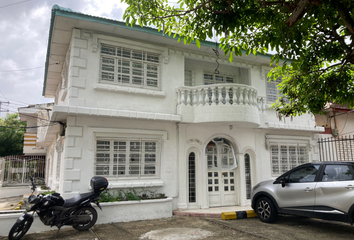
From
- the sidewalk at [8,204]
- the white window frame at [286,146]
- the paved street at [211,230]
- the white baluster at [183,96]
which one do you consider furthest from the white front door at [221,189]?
the sidewalk at [8,204]

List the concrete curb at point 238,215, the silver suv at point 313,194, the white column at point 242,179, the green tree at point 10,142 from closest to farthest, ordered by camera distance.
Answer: the silver suv at point 313,194
the concrete curb at point 238,215
the white column at point 242,179
the green tree at point 10,142

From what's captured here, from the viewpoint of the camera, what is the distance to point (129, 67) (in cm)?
922

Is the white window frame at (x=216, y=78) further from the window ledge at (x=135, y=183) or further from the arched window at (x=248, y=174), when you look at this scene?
the window ledge at (x=135, y=183)

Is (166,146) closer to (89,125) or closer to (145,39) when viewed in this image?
(89,125)

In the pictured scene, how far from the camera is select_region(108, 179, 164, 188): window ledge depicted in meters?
8.23

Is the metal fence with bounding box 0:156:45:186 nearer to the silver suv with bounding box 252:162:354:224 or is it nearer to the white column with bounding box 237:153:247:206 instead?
the white column with bounding box 237:153:247:206

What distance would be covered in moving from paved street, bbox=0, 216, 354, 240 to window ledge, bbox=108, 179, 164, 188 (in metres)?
1.15

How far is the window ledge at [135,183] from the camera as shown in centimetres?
823

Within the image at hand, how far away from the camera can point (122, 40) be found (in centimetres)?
905

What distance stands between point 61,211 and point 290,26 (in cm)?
635

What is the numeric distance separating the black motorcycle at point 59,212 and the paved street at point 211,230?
30 cm

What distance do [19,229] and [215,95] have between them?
270 inches

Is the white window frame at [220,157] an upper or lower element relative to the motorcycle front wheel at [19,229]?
upper

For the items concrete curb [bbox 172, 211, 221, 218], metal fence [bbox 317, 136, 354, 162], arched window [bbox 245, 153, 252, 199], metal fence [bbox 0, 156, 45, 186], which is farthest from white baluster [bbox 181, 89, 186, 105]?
metal fence [bbox 0, 156, 45, 186]
